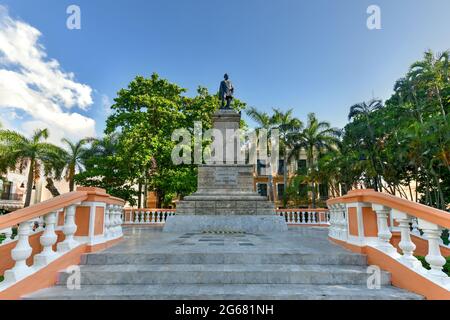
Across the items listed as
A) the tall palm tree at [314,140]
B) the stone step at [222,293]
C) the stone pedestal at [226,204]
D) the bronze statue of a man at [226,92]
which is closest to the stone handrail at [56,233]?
the stone step at [222,293]

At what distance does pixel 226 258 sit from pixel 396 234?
Answer: 3.70m

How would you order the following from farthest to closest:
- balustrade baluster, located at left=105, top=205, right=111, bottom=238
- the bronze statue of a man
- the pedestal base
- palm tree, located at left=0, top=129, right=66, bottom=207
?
palm tree, located at left=0, top=129, right=66, bottom=207 → the bronze statue of a man → the pedestal base → balustrade baluster, located at left=105, top=205, right=111, bottom=238

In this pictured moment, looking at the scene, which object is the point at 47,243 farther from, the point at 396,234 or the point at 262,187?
the point at 262,187

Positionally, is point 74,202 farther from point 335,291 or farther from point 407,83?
point 407,83

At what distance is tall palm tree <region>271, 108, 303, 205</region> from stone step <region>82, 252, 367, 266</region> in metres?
24.3

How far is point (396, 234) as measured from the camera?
5270 mm

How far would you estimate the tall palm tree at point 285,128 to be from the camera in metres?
28.5

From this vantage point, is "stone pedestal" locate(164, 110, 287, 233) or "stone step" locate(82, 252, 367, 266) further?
"stone pedestal" locate(164, 110, 287, 233)

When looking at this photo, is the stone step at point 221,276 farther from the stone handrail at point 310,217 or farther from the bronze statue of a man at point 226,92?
the bronze statue of a man at point 226,92

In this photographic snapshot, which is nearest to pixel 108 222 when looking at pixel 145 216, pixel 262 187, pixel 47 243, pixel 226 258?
pixel 47 243

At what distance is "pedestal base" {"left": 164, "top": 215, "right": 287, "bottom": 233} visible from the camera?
9969 millimetres

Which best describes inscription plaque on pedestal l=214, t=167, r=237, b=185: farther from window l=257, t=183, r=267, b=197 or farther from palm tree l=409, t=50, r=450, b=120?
window l=257, t=183, r=267, b=197

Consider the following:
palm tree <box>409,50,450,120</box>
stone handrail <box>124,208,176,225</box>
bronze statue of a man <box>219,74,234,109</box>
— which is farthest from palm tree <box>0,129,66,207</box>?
palm tree <box>409,50,450,120</box>
